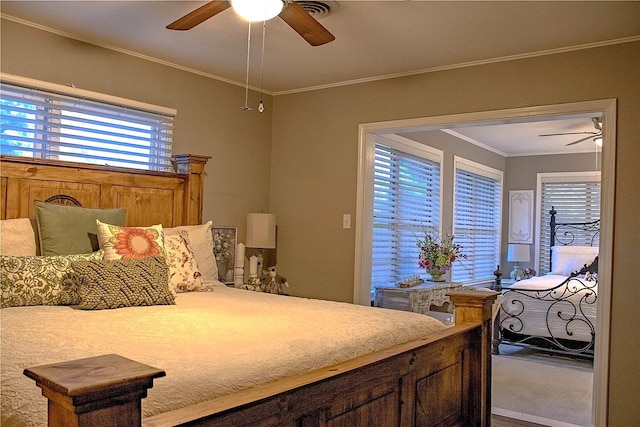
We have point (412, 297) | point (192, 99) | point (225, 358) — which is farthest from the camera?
point (412, 297)

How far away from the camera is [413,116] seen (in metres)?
4.04

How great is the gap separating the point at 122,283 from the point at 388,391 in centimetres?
127

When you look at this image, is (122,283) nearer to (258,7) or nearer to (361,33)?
(258,7)

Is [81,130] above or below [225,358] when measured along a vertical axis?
above

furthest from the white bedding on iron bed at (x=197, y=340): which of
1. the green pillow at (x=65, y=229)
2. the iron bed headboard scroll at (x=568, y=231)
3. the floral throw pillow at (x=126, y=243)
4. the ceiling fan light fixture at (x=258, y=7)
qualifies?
the iron bed headboard scroll at (x=568, y=231)

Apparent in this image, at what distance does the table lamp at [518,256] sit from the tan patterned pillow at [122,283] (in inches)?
235

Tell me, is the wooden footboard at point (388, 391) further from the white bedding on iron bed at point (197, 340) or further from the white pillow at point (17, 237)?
the white pillow at point (17, 237)

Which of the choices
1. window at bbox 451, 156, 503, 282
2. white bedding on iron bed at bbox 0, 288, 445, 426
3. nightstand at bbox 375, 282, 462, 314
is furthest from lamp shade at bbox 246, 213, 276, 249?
window at bbox 451, 156, 503, 282

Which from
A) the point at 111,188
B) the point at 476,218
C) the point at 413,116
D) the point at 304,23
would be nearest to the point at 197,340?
the point at 304,23

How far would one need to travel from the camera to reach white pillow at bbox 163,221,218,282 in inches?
140

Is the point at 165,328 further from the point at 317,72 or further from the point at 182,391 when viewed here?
the point at 317,72

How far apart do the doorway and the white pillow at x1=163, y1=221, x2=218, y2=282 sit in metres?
1.17

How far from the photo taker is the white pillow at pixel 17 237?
109 inches

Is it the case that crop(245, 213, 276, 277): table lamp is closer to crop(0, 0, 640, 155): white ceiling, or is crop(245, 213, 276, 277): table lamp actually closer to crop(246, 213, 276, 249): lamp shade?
crop(246, 213, 276, 249): lamp shade
